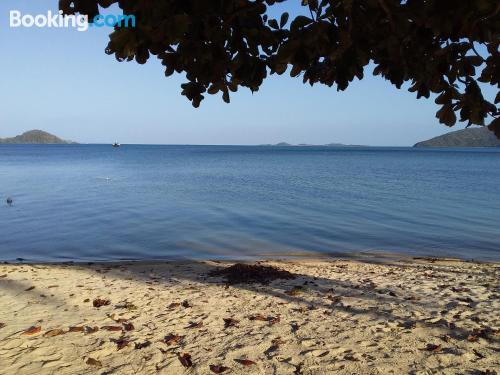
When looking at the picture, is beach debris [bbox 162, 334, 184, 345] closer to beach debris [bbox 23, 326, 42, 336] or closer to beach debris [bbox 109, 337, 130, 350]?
beach debris [bbox 109, 337, 130, 350]

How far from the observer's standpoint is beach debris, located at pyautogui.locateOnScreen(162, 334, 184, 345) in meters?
5.90

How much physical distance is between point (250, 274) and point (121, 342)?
418 cm

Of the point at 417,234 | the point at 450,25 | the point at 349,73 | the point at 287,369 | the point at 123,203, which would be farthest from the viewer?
the point at 123,203

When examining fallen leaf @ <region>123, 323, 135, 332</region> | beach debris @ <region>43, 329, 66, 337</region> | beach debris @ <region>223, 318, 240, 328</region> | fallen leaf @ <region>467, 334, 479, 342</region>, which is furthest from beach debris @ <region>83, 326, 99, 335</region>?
fallen leaf @ <region>467, 334, 479, 342</region>

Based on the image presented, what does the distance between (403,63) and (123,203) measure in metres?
25.0

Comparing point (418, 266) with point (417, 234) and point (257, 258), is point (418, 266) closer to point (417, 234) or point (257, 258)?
point (257, 258)

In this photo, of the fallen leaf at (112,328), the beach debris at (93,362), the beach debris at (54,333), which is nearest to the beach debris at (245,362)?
the beach debris at (93,362)

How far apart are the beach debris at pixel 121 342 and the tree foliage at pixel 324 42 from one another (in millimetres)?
3992

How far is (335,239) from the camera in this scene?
16703 mm

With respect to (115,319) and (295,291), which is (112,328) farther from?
(295,291)

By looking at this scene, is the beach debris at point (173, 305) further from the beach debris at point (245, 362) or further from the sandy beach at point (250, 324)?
the beach debris at point (245, 362)

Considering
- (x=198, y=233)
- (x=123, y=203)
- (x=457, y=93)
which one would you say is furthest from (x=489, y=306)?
(x=123, y=203)

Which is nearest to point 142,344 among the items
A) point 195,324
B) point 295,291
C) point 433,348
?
point 195,324

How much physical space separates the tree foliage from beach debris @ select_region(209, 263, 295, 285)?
654cm
